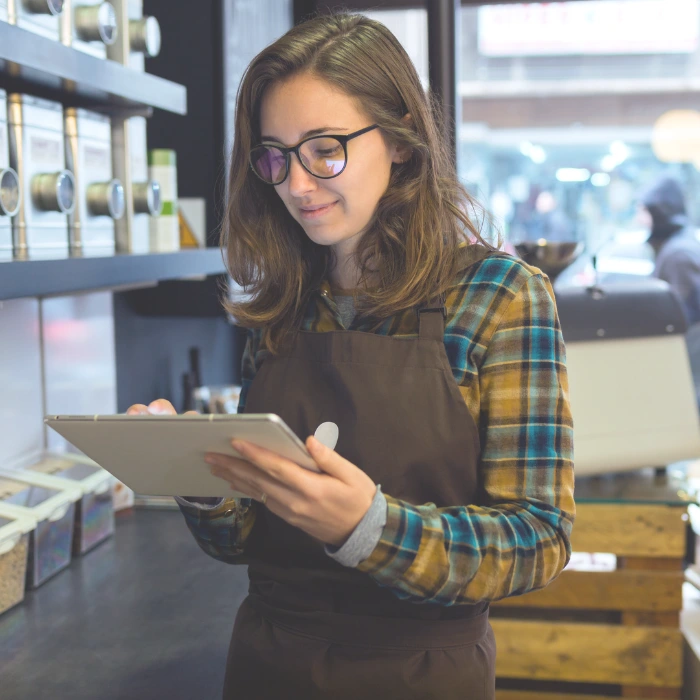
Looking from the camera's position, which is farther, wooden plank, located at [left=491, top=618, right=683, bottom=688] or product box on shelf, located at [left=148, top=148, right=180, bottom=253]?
wooden plank, located at [left=491, top=618, right=683, bottom=688]

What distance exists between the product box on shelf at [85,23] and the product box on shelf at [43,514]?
0.80 meters

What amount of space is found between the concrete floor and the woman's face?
2.26ft

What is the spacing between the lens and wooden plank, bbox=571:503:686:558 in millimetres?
2258

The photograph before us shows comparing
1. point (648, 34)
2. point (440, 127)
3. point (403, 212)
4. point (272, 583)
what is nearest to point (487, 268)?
point (403, 212)

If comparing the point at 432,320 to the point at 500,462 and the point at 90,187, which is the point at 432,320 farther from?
the point at 90,187

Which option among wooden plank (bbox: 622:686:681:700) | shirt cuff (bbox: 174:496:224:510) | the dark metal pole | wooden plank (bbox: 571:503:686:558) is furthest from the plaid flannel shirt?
the dark metal pole

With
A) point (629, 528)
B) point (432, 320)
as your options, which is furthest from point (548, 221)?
point (432, 320)

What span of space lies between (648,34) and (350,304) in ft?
10.1

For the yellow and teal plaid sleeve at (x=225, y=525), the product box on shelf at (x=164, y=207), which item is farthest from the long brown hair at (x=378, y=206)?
the product box on shelf at (x=164, y=207)

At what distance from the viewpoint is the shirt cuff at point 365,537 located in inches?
40.4

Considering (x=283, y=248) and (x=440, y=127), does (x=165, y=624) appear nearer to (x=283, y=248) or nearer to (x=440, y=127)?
(x=283, y=248)

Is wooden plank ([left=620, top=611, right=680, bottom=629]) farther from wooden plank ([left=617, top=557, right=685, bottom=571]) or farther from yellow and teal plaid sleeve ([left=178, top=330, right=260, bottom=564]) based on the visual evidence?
yellow and teal plaid sleeve ([left=178, top=330, right=260, bottom=564])

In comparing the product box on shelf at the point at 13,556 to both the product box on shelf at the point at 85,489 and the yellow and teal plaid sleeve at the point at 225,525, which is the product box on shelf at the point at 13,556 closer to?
the product box on shelf at the point at 85,489

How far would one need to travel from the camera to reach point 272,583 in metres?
1.30
